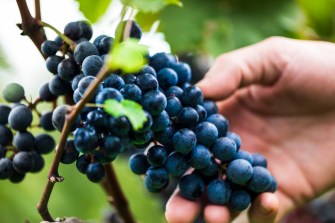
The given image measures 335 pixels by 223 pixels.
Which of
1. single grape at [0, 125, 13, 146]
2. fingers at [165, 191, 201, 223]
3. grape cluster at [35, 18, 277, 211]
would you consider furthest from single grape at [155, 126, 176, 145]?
single grape at [0, 125, 13, 146]

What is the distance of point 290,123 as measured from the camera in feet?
4.68

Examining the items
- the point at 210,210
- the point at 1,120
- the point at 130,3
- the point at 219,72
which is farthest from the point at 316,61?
the point at 1,120

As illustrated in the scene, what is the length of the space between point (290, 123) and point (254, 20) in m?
0.42

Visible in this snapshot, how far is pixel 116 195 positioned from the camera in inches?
43.3

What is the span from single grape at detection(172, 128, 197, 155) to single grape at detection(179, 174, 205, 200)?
0.12 meters

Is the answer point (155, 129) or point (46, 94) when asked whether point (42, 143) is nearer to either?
point (46, 94)

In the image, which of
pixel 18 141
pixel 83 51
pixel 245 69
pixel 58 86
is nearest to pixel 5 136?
pixel 18 141

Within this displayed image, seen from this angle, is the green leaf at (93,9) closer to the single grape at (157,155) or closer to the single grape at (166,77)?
the single grape at (166,77)

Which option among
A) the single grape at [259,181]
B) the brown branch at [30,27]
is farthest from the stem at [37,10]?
the single grape at [259,181]

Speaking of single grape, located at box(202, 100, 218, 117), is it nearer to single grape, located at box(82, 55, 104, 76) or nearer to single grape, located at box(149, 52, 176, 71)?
single grape, located at box(149, 52, 176, 71)

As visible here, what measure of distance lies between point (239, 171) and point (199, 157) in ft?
0.34

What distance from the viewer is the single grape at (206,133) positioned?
2.92 feet

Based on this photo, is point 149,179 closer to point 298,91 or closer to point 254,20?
point 298,91

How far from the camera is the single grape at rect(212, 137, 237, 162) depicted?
3.00 ft
